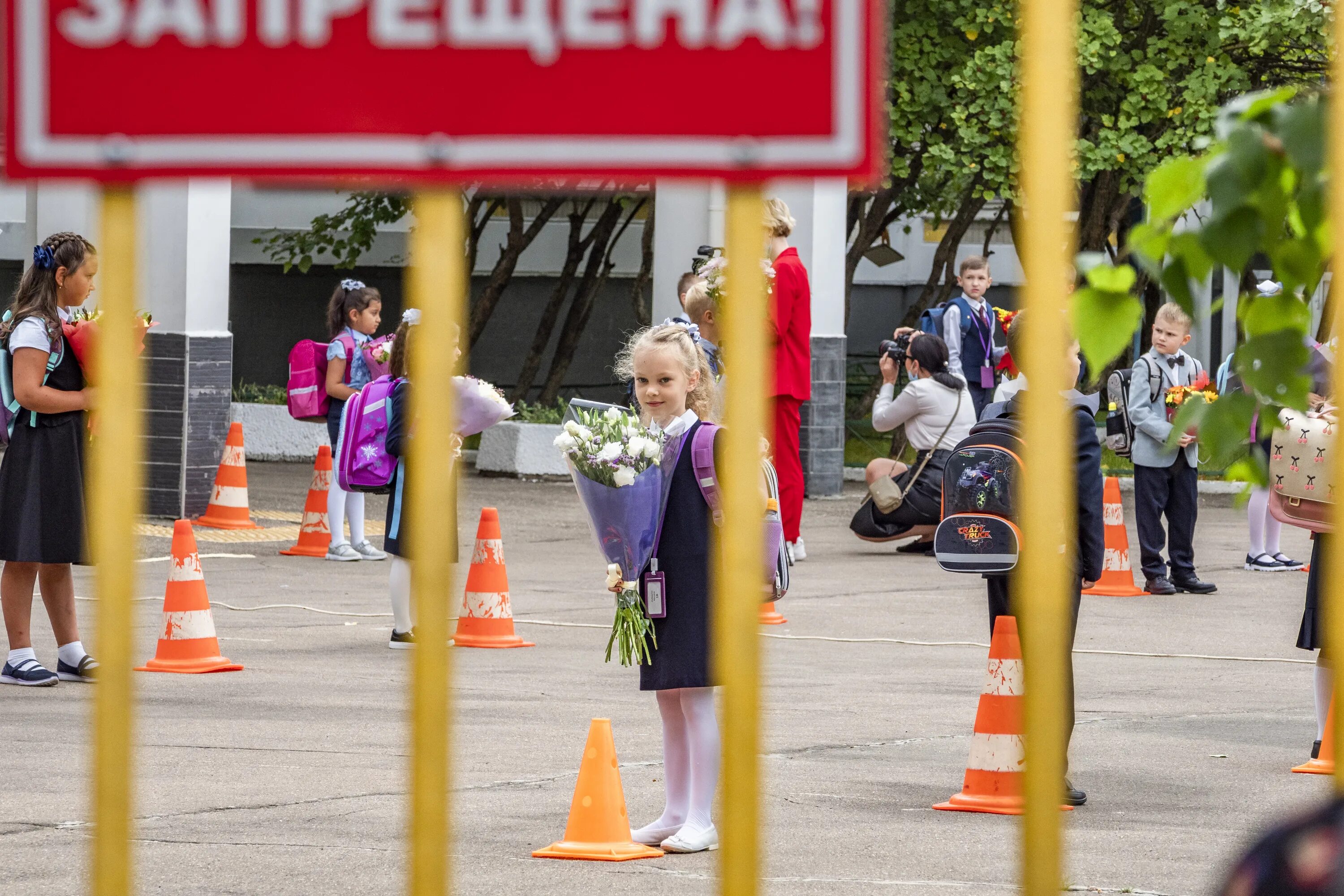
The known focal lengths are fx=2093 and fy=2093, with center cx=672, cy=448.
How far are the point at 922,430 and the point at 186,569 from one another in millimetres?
5868

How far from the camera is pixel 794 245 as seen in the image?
16953 mm

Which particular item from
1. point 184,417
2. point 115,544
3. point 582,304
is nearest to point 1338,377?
point 115,544

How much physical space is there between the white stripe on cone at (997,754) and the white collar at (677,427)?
125 centimetres

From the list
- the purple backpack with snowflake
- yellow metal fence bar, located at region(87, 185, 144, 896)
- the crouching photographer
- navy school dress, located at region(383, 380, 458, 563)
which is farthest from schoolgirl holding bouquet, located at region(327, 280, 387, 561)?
yellow metal fence bar, located at region(87, 185, 144, 896)

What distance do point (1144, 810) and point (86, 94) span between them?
14.6ft

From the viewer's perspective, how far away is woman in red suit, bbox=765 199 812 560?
1095 cm

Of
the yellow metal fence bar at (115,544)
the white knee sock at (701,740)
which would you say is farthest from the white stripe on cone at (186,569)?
the yellow metal fence bar at (115,544)

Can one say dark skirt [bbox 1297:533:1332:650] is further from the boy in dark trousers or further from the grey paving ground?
the boy in dark trousers

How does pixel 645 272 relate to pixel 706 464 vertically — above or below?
above

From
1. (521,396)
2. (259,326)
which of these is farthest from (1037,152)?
(259,326)

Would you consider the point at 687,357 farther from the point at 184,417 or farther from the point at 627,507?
the point at 184,417

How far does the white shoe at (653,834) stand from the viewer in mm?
5602

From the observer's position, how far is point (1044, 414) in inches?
101

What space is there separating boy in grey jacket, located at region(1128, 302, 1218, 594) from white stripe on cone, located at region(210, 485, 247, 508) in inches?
240
